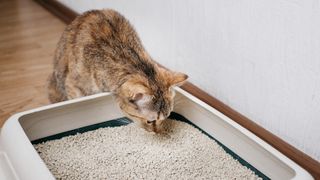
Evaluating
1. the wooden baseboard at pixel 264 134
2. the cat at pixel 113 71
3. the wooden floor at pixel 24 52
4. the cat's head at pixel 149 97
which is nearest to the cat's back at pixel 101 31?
the cat at pixel 113 71

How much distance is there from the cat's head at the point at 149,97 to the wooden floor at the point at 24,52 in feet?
2.40

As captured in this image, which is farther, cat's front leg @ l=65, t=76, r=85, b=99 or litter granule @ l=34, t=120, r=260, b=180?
cat's front leg @ l=65, t=76, r=85, b=99

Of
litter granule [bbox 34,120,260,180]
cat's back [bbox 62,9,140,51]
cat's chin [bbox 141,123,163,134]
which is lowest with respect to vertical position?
litter granule [bbox 34,120,260,180]

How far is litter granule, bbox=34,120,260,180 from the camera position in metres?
1.36

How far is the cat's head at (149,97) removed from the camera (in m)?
1.34

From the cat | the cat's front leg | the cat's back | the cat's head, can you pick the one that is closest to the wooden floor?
the cat

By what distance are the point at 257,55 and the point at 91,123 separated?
0.70m

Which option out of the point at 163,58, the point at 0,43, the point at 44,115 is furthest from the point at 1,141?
the point at 0,43

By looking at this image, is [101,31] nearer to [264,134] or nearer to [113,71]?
[113,71]

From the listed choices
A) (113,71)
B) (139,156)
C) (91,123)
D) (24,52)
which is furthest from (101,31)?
(24,52)

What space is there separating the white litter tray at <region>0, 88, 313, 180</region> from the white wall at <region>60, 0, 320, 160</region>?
0.50 ft

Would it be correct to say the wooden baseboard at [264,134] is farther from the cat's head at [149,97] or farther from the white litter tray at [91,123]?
the cat's head at [149,97]

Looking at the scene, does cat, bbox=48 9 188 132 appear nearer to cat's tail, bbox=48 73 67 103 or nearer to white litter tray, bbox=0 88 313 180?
cat's tail, bbox=48 73 67 103

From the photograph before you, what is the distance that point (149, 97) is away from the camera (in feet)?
4.36
